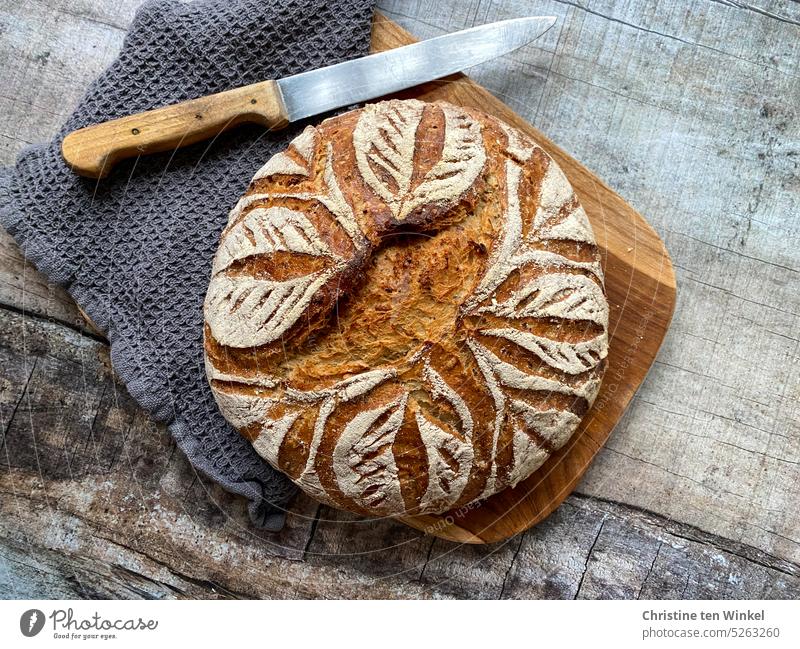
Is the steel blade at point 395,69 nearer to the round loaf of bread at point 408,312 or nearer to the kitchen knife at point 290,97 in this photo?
the kitchen knife at point 290,97

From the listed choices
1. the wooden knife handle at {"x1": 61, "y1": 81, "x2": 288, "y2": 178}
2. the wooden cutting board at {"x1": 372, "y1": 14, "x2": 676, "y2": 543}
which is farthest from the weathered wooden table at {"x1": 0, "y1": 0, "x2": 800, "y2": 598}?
the wooden knife handle at {"x1": 61, "y1": 81, "x2": 288, "y2": 178}

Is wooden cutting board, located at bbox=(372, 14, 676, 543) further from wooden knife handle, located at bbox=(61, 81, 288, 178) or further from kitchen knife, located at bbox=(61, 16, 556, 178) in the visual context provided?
wooden knife handle, located at bbox=(61, 81, 288, 178)

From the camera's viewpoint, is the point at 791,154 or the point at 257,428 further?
the point at 791,154

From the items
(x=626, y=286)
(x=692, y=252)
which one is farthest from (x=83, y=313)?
(x=692, y=252)

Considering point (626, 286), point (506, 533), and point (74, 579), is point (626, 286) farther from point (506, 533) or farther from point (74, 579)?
point (74, 579)

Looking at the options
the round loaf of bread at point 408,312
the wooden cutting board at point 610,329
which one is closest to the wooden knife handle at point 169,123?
the round loaf of bread at point 408,312

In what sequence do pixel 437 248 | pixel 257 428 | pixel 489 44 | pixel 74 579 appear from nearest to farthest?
1. pixel 437 248
2. pixel 257 428
3. pixel 489 44
4. pixel 74 579
